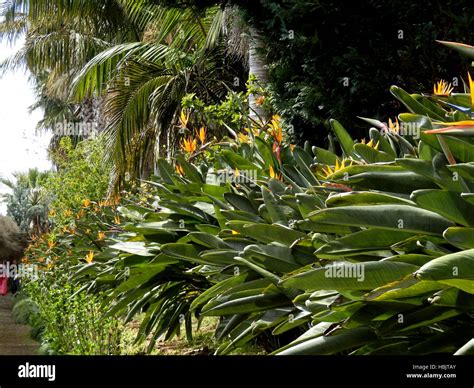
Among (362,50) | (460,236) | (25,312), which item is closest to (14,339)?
(25,312)

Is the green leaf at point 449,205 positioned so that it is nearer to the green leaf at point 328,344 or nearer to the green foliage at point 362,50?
the green leaf at point 328,344

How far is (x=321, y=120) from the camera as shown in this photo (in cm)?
611

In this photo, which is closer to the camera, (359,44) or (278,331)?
(278,331)

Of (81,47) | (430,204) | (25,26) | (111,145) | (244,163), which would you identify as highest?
(25,26)

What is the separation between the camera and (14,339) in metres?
10.4

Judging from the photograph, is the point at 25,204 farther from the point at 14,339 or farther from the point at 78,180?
the point at 14,339

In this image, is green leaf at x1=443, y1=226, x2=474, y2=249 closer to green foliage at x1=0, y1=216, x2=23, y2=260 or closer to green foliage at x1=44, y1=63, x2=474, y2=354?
green foliage at x1=44, y1=63, x2=474, y2=354

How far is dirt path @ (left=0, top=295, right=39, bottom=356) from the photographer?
8797 mm

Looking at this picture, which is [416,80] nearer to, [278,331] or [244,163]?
[244,163]

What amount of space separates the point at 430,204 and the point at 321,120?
393 cm

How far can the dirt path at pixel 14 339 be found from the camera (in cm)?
880

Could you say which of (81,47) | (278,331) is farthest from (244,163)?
(81,47)

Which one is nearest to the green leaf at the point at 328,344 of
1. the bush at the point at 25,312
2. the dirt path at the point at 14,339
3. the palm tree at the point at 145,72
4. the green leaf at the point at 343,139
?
the green leaf at the point at 343,139

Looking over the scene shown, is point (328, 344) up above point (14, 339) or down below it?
below
